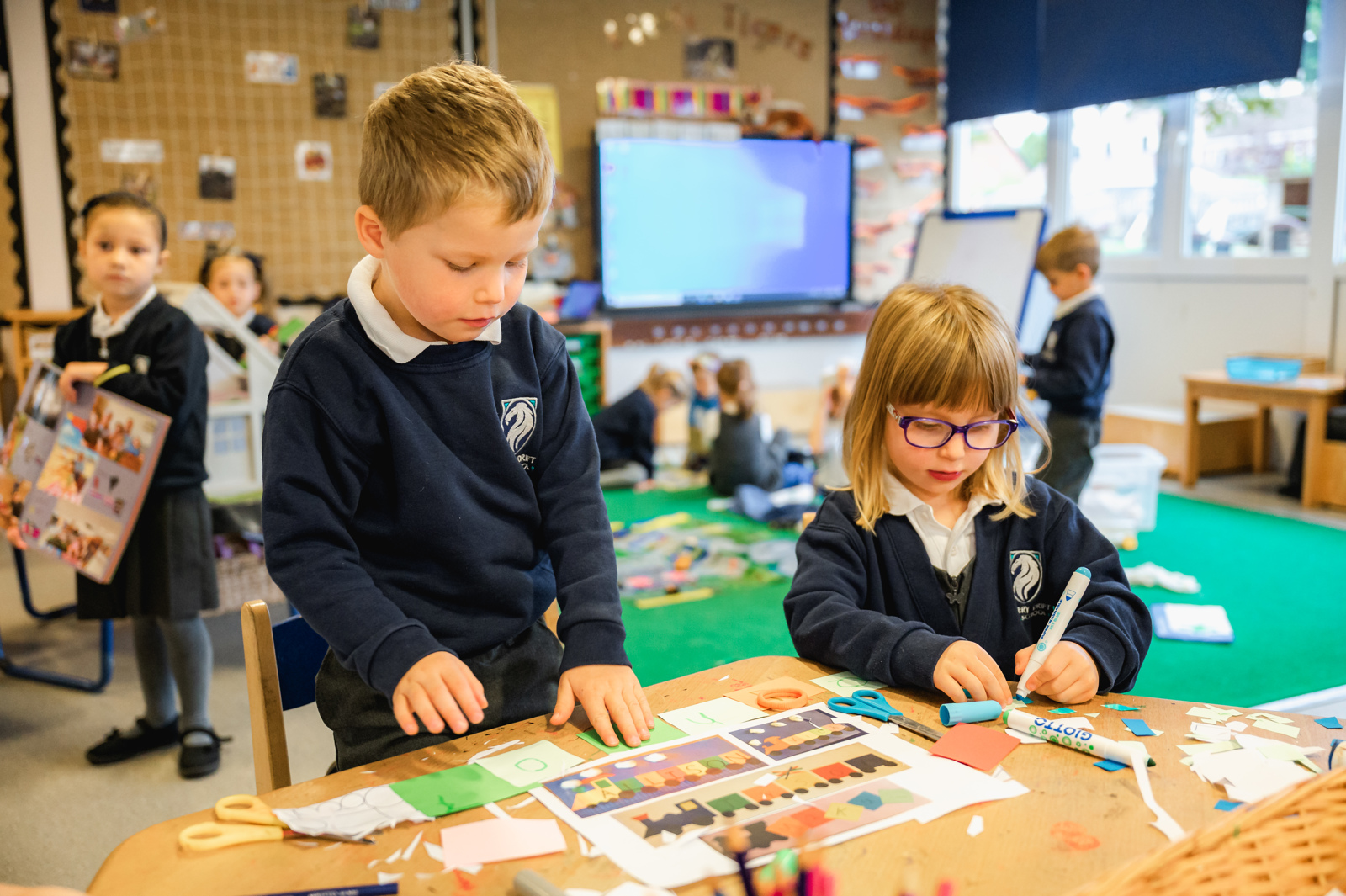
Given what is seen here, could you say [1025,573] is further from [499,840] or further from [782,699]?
[499,840]

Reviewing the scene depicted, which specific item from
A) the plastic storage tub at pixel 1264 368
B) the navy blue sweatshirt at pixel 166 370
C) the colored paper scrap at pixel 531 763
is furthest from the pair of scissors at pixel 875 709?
the plastic storage tub at pixel 1264 368

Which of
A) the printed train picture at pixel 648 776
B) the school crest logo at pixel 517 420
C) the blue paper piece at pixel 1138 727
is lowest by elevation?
the blue paper piece at pixel 1138 727

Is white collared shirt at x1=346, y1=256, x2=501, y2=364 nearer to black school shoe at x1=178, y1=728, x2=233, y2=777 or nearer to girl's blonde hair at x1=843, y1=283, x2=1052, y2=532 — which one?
girl's blonde hair at x1=843, y1=283, x2=1052, y2=532

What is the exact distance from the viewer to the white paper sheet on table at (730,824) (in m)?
0.71

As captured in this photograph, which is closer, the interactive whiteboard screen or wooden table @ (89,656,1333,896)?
wooden table @ (89,656,1333,896)

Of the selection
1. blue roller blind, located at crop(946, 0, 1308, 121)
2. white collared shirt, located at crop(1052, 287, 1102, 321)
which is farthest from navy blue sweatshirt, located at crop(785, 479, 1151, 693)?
blue roller blind, located at crop(946, 0, 1308, 121)

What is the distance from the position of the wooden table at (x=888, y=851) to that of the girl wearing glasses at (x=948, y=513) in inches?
13.6

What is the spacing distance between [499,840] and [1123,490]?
371 cm

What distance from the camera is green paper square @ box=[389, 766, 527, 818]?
0.80m

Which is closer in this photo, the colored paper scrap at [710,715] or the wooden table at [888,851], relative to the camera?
the wooden table at [888,851]

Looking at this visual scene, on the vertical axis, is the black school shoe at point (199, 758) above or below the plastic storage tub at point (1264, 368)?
below

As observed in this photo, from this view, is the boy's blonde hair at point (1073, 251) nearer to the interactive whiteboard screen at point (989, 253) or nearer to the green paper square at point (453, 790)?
the interactive whiteboard screen at point (989, 253)

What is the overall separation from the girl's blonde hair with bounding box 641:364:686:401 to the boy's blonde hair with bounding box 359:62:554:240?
4.05 m

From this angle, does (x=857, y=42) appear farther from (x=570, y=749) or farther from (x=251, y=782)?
(x=570, y=749)
